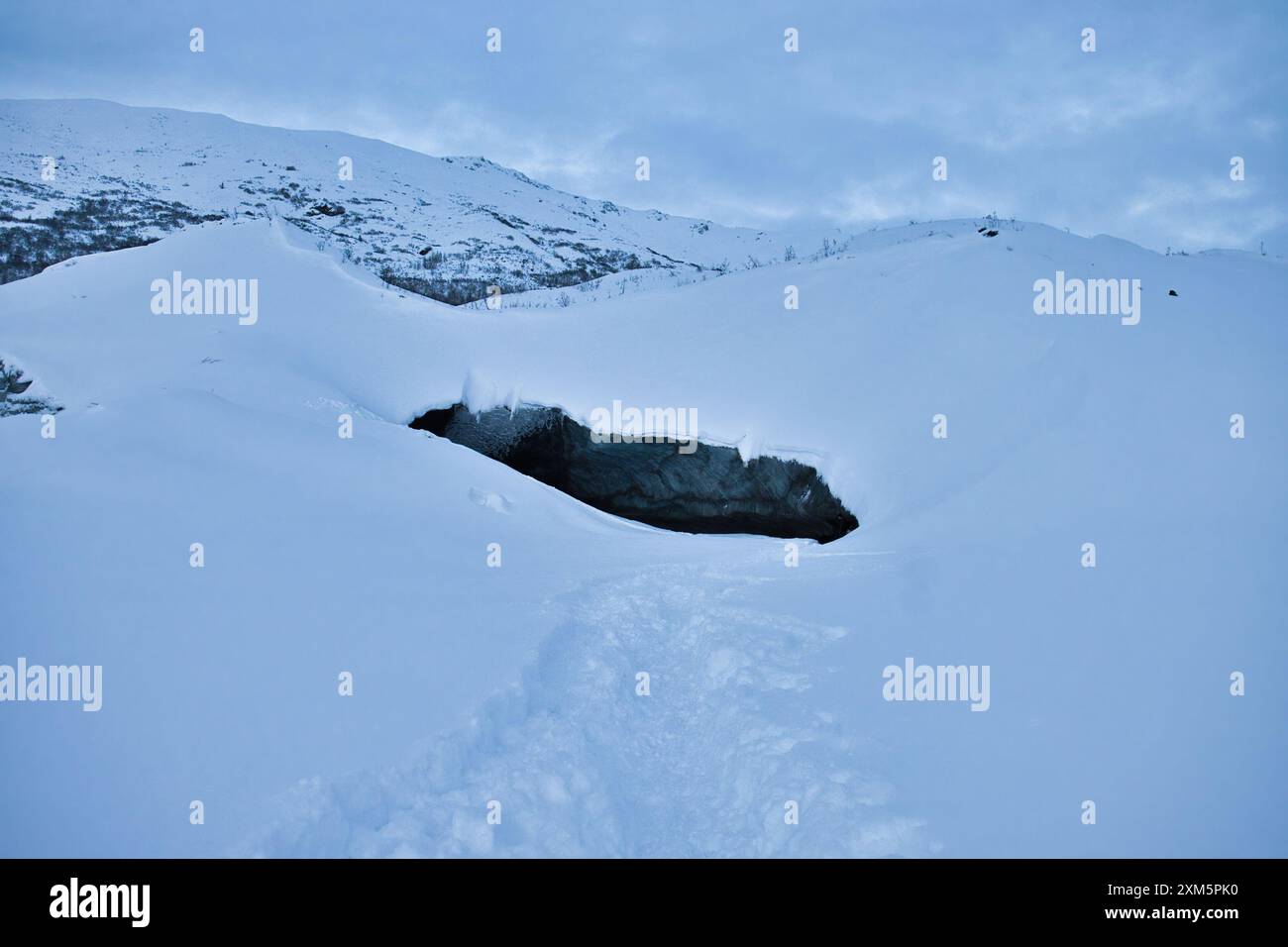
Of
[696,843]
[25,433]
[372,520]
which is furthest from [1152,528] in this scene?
[25,433]

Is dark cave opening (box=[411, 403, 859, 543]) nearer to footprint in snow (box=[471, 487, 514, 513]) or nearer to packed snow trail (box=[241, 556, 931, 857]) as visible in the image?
footprint in snow (box=[471, 487, 514, 513])

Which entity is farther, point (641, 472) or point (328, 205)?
point (328, 205)

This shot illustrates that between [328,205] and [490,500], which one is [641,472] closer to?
[490,500]

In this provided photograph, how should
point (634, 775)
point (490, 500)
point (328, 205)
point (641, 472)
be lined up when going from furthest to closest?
point (328, 205), point (641, 472), point (490, 500), point (634, 775)

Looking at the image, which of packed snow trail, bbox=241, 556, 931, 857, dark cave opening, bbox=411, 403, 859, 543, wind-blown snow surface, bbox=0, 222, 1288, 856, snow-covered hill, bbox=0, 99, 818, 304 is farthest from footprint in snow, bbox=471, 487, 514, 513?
snow-covered hill, bbox=0, 99, 818, 304

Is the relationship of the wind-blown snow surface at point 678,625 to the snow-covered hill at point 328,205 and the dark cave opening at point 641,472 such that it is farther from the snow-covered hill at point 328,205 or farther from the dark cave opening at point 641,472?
the snow-covered hill at point 328,205

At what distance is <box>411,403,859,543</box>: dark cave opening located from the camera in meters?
10.0

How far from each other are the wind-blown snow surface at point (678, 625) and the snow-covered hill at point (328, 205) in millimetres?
12342

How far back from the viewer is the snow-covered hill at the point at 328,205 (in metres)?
28.5

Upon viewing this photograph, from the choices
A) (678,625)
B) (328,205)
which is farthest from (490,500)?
(328,205)

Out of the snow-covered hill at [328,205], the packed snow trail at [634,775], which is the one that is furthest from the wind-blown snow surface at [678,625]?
the snow-covered hill at [328,205]

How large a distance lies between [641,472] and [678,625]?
617 centimetres

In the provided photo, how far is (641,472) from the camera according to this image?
11.2m

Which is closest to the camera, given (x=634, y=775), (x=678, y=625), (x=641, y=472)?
(x=634, y=775)
